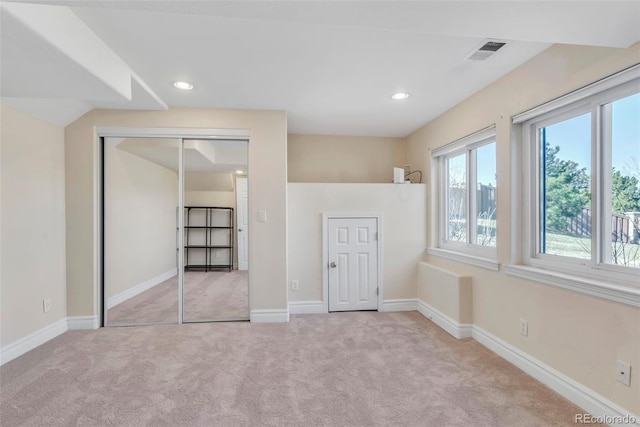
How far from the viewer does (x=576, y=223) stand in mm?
2156

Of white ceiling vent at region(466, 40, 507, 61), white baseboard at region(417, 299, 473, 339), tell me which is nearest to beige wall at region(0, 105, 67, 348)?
white ceiling vent at region(466, 40, 507, 61)

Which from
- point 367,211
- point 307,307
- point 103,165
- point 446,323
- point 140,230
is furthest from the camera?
point 367,211

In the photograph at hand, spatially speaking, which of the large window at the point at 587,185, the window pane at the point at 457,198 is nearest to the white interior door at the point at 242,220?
the window pane at the point at 457,198

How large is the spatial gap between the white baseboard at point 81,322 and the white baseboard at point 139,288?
21cm

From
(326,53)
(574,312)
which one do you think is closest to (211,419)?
(574,312)

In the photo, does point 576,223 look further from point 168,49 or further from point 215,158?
point 215,158

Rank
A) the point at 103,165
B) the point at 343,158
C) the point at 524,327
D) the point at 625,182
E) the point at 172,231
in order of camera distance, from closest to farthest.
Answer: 1. the point at 625,182
2. the point at 524,327
3. the point at 103,165
4. the point at 172,231
5. the point at 343,158

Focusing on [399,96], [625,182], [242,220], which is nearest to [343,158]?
[399,96]

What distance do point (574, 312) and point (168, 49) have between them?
3237 millimetres

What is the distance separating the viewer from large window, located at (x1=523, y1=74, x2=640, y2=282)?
71.6 inches

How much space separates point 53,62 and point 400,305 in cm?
393

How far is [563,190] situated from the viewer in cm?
226

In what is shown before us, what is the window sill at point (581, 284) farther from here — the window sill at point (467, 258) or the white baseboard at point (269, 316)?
the white baseboard at point (269, 316)

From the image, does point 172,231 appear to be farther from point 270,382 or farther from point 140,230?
point 270,382
